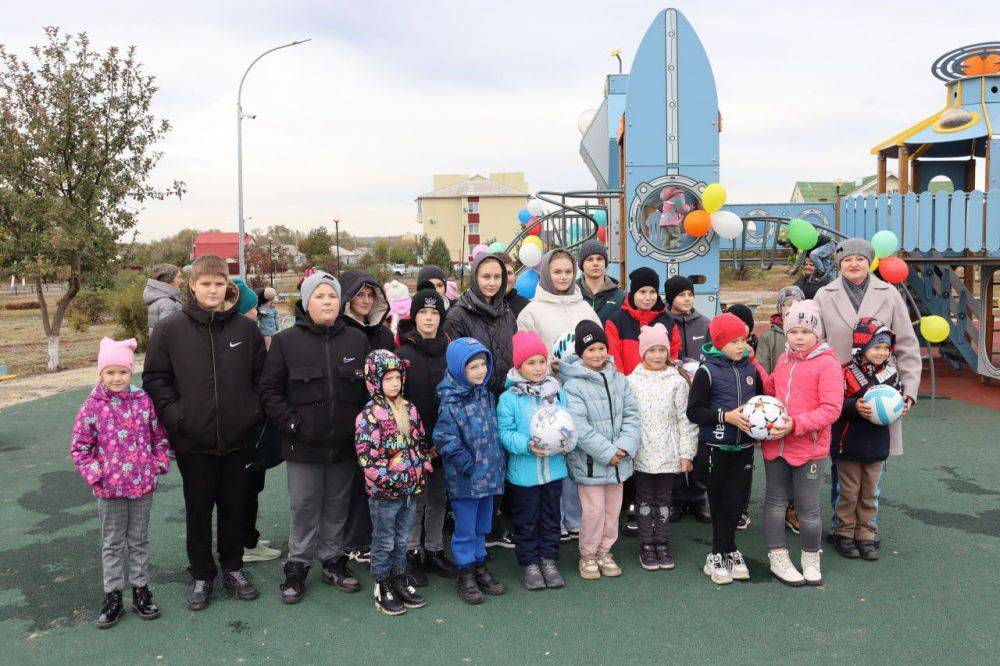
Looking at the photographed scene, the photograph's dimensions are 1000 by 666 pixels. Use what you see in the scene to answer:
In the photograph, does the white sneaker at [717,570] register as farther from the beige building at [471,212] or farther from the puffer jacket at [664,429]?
the beige building at [471,212]

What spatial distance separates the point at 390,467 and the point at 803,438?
2.17 meters

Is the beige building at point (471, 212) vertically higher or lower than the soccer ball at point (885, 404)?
higher

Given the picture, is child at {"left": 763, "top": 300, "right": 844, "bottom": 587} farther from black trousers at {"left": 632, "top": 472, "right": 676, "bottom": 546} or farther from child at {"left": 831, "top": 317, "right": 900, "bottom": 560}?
black trousers at {"left": 632, "top": 472, "right": 676, "bottom": 546}

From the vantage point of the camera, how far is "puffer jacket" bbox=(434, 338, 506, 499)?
3.70 metres

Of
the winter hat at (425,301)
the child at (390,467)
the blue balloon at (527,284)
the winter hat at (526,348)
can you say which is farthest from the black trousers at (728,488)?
the blue balloon at (527,284)

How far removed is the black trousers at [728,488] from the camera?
13.0ft

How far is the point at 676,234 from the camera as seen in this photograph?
8.27m

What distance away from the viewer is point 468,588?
12.5ft

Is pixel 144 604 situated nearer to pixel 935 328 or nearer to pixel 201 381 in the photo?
pixel 201 381

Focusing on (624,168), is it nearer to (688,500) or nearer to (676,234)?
(676,234)

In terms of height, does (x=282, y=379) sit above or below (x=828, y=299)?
below

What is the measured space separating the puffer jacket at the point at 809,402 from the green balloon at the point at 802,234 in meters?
5.10

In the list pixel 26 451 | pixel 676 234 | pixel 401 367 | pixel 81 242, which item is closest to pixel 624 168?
pixel 676 234

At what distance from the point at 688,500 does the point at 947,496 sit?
196 centimetres
